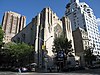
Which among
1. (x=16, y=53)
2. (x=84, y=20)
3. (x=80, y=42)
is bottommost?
(x=16, y=53)

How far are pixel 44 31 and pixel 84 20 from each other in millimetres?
53916

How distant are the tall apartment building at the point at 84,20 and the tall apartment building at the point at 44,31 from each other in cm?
3110

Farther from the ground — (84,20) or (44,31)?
(84,20)

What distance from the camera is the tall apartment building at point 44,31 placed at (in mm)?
59694

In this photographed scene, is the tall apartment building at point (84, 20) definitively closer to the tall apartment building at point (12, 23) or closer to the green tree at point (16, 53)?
the tall apartment building at point (12, 23)

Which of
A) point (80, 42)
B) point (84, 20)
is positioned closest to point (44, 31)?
point (80, 42)

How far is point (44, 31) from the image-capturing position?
62.8 metres

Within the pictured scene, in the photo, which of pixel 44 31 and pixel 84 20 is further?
pixel 84 20

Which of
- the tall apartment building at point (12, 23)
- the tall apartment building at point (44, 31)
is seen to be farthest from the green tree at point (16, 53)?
the tall apartment building at point (12, 23)

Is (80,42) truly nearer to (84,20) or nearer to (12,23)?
(84,20)

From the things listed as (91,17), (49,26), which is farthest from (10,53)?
(91,17)

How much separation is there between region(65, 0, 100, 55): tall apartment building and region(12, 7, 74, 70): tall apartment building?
102 ft

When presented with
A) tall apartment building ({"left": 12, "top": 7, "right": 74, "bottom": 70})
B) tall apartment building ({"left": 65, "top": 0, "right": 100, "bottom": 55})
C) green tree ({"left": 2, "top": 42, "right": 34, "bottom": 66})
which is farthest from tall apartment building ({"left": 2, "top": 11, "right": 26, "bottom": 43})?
green tree ({"left": 2, "top": 42, "right": 34, "bottom": 66})

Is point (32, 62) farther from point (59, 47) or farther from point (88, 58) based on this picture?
point (88, 58)
